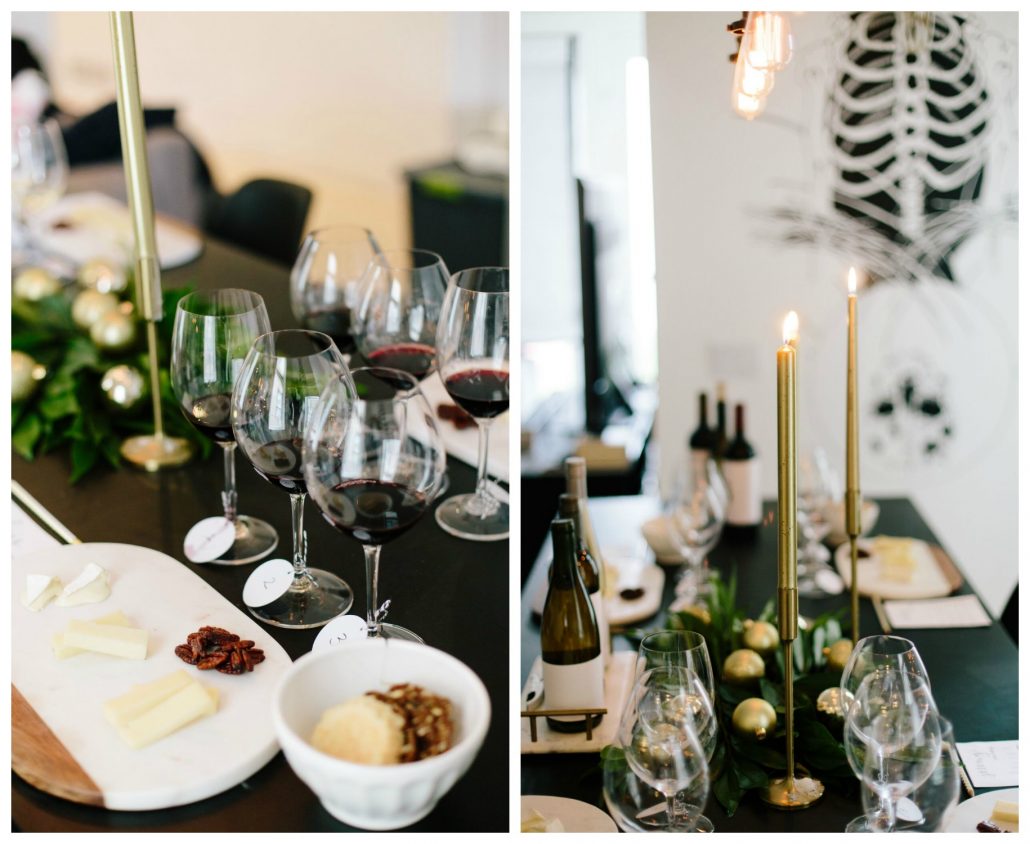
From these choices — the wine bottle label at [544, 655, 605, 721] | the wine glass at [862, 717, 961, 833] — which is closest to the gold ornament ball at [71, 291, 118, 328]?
the wine bottle label at [544, 655, 605, 721]

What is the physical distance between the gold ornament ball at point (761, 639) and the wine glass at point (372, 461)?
533 mm

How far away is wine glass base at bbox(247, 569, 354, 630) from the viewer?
3.66ft

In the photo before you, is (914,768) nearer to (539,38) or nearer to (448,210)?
(539,38)

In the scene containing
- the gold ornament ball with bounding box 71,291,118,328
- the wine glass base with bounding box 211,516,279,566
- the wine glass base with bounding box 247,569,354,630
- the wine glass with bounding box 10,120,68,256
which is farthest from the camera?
the wine glass with bounding box 10,120,68,256

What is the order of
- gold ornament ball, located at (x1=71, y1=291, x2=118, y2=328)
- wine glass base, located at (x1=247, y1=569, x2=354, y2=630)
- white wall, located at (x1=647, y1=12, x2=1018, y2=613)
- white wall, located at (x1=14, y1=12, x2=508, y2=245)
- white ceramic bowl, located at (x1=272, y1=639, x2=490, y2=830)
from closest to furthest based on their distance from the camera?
A: white ceramic bowl, located at (x1=272, y1=639, x2=490, y2=830)
wine glass base, located at (x1=247, y1=569, x2=354, y2=630)
gold ornament ball, located at (x1=71, y1=291, x2=118, y2=328)
white wall, located at (x1=647, y1=12, x2=1018, y2=613)
white wall, located at (x1=14, y1=12, x2=508, y2=245)

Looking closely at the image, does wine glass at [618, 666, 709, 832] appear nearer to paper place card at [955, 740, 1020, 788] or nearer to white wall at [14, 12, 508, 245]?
paper place card at [955, 740, 1020, 788]

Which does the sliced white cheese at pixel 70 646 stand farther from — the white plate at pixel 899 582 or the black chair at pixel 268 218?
the black chair at pixel 268 218

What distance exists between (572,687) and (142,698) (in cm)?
47

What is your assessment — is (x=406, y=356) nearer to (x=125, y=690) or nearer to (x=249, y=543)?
(x=249, y=543)

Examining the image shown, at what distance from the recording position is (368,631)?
1067mm

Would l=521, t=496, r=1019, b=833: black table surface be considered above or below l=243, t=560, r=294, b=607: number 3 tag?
below

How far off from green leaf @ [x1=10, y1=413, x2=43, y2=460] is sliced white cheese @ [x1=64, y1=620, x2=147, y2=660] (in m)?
0.51

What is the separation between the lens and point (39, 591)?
114cm
